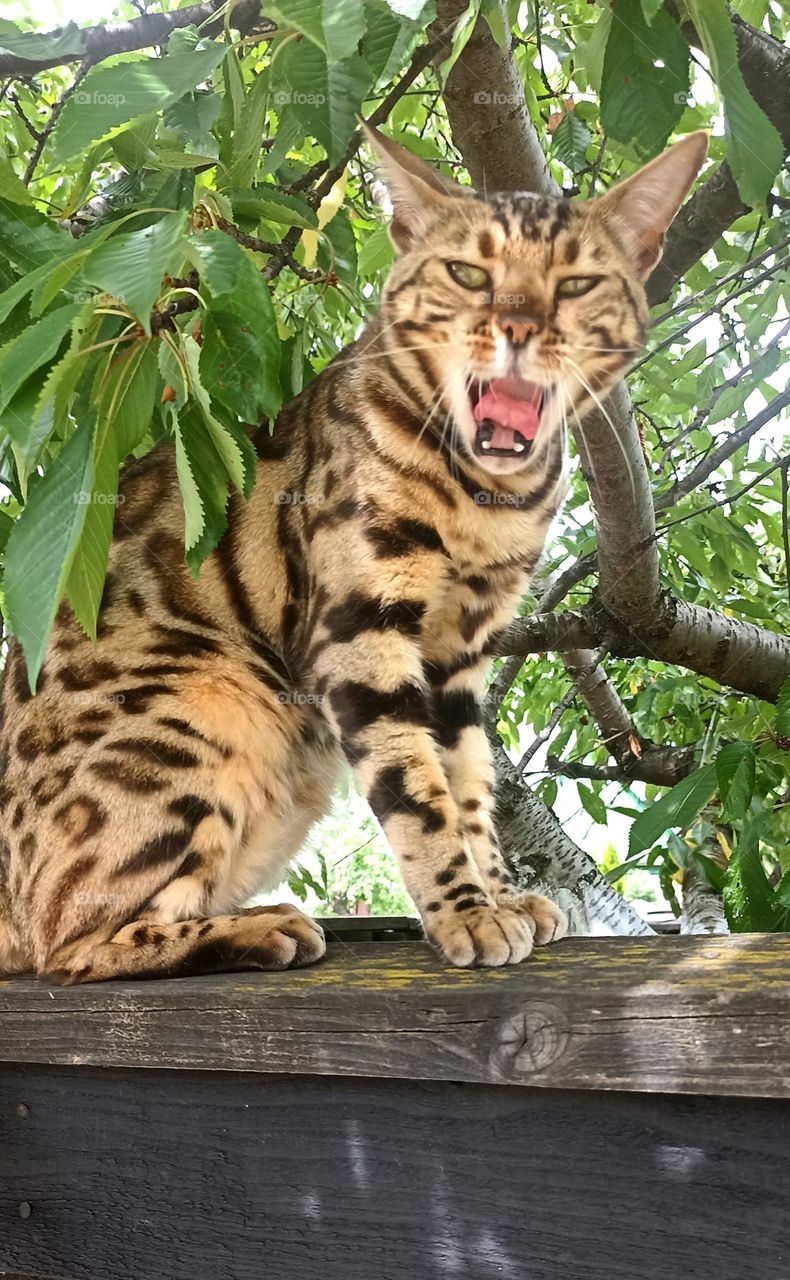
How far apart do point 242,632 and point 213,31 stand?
1046mm

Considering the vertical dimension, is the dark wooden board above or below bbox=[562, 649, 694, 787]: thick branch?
below

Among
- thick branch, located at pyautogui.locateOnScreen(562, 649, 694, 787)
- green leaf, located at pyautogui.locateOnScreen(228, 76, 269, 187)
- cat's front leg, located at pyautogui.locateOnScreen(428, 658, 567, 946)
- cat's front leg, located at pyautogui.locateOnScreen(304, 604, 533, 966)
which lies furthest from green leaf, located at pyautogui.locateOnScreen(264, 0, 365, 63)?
thick branch, located at pyautogui.locateOnScreen(562, 649, 694, 787)

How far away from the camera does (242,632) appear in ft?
6.98

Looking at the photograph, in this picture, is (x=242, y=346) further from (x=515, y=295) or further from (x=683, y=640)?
(x=683, y=640)

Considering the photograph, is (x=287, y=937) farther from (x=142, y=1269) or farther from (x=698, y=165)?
(x=698, y=165)

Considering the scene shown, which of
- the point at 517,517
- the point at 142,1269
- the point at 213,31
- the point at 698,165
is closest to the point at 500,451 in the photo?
the point at 517,517

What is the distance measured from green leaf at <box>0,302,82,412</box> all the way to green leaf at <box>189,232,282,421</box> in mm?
204

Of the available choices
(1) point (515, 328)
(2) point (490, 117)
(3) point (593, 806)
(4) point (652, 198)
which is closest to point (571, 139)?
(2) point (490, 117)

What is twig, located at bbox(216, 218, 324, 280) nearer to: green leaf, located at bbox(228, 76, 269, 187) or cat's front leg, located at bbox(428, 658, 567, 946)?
green leaf, located at bbox(228, 76, 269, 187)

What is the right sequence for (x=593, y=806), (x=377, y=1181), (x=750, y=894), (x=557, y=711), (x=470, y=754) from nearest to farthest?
(x=377, y=1181), (x=750, y=894), (x=470, y=754), (x=593, y=806), (x=557, y=711)

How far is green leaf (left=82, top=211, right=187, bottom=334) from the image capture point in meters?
1.02

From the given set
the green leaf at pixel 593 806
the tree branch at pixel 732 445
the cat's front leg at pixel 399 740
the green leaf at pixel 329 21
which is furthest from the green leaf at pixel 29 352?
the green leaf at pixel 593 806

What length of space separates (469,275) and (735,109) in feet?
2.62

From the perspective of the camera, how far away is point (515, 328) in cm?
187
